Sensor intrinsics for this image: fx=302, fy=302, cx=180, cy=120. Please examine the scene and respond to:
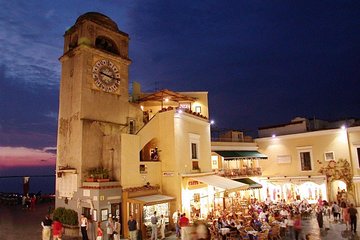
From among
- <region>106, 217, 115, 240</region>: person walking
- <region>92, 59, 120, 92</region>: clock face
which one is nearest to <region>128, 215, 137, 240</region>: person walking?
<region>106, 217, 115, 240</region>: person walking

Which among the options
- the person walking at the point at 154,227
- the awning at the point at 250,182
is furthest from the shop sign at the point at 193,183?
the awning at the point at 250,182

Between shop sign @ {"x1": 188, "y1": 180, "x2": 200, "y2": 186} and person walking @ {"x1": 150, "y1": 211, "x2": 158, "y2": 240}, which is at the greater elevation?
shop sign @ {"x1": 188, "y1": 180, "x2": 200, "y2": 186}

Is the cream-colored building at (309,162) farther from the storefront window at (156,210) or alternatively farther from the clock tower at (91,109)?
the clock tower at (91,109)

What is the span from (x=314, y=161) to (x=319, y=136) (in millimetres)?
2483

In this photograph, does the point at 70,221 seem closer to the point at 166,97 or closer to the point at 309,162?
the point at 166,97

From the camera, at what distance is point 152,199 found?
17.6 metres

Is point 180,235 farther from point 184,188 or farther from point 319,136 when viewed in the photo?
point 319,136

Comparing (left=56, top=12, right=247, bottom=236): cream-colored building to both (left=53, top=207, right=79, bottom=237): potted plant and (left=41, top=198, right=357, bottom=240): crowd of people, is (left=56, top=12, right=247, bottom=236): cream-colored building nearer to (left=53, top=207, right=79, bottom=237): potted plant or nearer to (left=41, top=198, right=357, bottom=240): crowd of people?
(left=53, top=207, right=79, bottom=237): potted plant

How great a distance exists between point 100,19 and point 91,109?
6.87 m

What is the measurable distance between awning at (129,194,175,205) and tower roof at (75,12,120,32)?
491 inches

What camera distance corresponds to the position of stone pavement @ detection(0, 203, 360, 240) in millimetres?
16578

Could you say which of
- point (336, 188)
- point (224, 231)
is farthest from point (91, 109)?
point (336, 188)

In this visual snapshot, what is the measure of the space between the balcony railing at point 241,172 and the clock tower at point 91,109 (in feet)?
33.3

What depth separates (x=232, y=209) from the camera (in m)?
23.3
